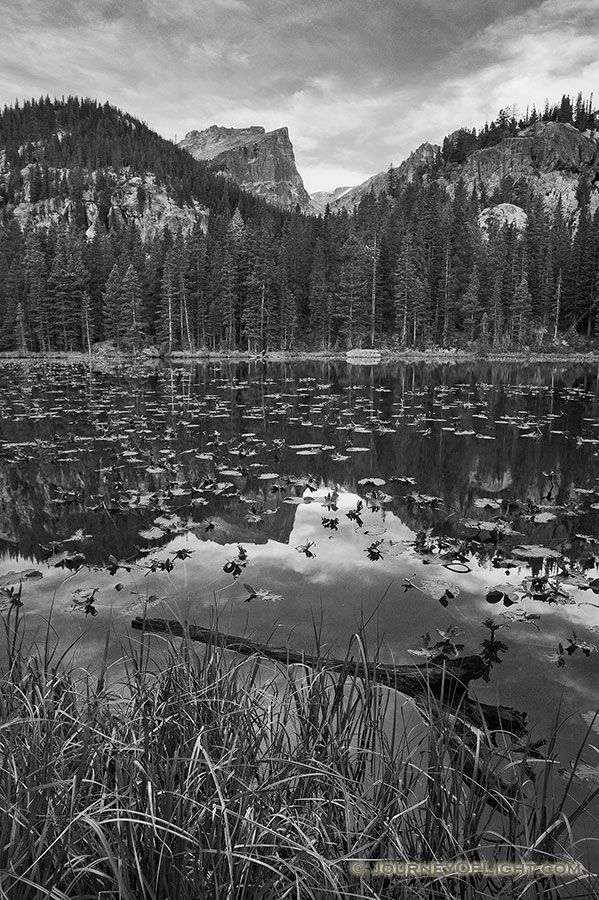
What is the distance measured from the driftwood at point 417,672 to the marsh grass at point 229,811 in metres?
0.32

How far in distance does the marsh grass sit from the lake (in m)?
0.50

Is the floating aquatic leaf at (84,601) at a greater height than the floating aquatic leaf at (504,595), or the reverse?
the floating aquatic leaf at (84,601)

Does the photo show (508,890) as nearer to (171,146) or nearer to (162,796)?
(162,796)

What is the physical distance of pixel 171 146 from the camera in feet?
559

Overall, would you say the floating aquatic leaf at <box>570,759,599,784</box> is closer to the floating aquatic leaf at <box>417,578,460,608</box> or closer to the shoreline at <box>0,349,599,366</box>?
the floating aquatic leaf at <box>417,578,460,608</box>

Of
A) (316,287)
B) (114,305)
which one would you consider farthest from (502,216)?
(114,305)

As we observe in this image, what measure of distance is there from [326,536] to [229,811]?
16.2 feet

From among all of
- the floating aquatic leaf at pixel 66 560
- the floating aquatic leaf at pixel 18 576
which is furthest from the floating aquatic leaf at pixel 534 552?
the floating aquatic leaf at pixel 18 576

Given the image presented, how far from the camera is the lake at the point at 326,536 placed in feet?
13.2

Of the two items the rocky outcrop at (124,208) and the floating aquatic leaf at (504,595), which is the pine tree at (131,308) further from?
the rocky outcrop at (124,208)

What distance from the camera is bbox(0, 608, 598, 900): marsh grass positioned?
1512 mm

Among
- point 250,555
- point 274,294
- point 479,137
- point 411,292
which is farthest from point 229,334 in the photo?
point 479,137

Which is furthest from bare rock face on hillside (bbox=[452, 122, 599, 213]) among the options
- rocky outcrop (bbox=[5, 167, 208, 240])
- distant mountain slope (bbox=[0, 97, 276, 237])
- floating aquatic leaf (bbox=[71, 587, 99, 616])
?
floating aquatic leaf (bbox=[71, 587, 99, 616])

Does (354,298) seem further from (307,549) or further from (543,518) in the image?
(307,549)
